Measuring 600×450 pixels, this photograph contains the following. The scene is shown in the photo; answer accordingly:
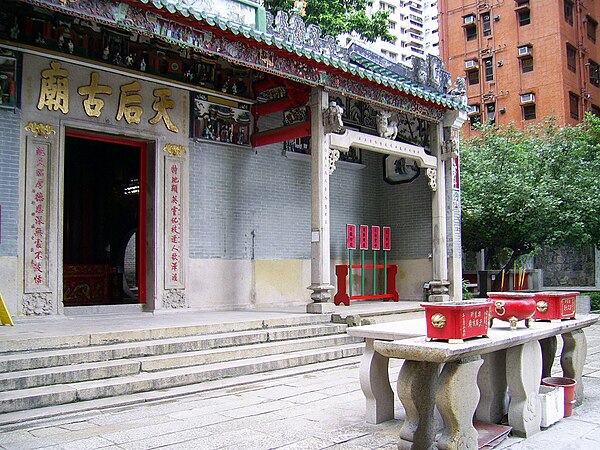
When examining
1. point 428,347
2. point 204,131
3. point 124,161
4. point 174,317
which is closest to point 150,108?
point 204,131

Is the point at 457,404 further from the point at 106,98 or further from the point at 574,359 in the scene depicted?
the point at 106,98

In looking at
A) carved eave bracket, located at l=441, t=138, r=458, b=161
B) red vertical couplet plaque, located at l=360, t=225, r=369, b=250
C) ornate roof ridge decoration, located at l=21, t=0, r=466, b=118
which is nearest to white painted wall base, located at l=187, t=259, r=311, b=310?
red vertical couplet plaque, located at l=360, t=225, r=369, b=250

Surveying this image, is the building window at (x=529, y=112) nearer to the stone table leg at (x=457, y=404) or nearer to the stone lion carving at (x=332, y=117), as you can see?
the stone lion carving at (x=332, y=117)

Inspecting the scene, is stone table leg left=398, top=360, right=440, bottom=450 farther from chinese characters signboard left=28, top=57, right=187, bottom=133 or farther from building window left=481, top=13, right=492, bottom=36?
building window left=481, top=13, right=492, bottom=36

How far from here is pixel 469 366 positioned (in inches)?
144

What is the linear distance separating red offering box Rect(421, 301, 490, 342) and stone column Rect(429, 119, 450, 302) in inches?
290

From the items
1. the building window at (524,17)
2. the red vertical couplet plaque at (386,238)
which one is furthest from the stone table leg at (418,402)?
the building window at (524,17)

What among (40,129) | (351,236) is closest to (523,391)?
(40,129)

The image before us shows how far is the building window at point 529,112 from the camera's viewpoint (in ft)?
84.3

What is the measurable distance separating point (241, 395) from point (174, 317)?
111 inches

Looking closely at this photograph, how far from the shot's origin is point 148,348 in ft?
19.6

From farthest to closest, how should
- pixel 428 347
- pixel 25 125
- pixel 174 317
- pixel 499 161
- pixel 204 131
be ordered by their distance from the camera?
pixel 499 161, pixel 204 131, pixel 174 317, pixel 25 125, pixel 428 347

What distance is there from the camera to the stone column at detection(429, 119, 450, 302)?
1098 cm

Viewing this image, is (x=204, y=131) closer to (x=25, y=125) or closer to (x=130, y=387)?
(x=25, y=125)
